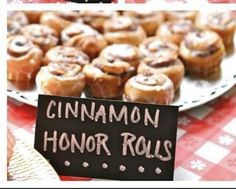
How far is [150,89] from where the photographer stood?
127 cm

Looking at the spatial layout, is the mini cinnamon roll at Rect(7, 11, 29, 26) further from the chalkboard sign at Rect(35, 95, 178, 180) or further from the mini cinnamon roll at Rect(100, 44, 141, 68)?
the chalkboard sign at Rect(35, 95, 178, 180)

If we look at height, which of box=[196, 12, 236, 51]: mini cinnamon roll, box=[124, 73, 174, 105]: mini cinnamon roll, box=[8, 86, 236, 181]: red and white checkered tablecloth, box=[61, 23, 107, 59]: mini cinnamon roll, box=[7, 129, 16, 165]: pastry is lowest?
box=[8, 86, 236, 181]: red and white checkered tablecloth

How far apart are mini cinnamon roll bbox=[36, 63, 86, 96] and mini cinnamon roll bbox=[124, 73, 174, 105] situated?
0.13 metres

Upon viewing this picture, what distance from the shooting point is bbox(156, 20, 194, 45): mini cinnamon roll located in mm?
1598

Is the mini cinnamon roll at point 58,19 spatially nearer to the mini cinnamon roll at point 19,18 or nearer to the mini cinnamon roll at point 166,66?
the mini cinnamon roll at point 19,18

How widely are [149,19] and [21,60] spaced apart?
0.45 metres

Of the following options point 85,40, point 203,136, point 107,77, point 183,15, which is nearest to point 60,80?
point 107,77

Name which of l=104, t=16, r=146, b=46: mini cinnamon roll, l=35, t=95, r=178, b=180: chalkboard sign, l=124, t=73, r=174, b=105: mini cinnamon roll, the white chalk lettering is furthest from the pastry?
l=104, t=16, r=146, b=46: mini cinnamon roll

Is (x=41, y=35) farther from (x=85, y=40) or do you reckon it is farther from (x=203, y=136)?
(x=203, y=136)

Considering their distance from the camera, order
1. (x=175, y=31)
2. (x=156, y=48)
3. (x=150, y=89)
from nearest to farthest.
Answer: (x=150, y=89) → (x=156, y=48) → (x=175, y=31)

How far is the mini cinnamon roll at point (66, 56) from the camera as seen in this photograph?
1412mm

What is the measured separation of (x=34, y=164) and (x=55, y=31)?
654 millimetres

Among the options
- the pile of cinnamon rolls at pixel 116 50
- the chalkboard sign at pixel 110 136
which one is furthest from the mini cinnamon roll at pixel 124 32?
the chalkboard sign at pixel 110 136

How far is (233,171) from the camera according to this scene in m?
1.16
